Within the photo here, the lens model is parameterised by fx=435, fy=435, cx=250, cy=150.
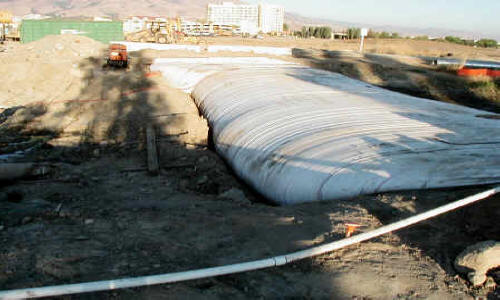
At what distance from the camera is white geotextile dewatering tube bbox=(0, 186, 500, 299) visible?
131 inches

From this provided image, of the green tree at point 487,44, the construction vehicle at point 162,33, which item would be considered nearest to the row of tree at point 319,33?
the green tree at point 487,44

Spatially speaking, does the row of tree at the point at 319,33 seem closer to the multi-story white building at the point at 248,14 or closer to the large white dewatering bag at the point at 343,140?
the multi-story white building at the point at 248,14

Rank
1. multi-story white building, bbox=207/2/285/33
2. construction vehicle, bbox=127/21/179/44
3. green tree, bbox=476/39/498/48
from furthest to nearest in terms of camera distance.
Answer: multi-story white building, bbox=207/2/285/33 < green tree, bbox=476/39/498/48 < construction vehicle, bbox=127/21/179/44

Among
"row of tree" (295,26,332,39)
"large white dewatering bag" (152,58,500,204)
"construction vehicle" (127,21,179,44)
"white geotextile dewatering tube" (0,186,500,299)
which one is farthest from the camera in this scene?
"row of tree" (295,26,332,39)

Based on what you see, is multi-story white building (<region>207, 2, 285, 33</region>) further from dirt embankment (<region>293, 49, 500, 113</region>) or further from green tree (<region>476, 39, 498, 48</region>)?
dirt embankment (<region>293, 49, 500, 113</region>)

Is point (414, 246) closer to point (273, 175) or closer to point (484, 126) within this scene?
point (273, 175)

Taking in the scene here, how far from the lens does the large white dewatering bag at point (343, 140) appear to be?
19.6 ft

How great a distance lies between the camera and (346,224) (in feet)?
15.2

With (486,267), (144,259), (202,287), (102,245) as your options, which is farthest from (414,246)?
(102,245)

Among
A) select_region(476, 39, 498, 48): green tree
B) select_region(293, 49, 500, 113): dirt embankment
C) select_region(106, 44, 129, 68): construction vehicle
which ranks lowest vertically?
select_region(293, 49, 500, 113): dirt embankment

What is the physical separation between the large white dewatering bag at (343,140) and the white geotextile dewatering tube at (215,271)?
3.95 feet

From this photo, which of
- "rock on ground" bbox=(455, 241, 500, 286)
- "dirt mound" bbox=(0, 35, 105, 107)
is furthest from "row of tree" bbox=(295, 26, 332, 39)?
"rock on ground" bbox=(455, 241, 500, 286)

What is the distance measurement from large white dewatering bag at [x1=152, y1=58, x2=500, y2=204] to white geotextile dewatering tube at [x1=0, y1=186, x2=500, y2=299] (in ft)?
3.95

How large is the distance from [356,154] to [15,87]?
61.9 feet
